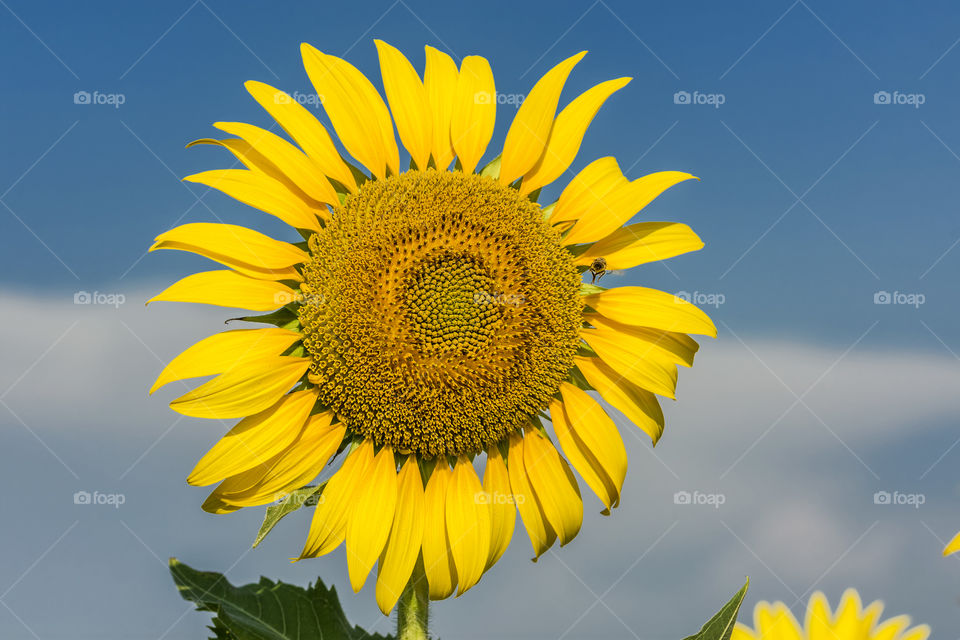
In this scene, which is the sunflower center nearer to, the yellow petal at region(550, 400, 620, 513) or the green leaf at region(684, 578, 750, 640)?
the yellow petal at region(550, 400, 620, 513)

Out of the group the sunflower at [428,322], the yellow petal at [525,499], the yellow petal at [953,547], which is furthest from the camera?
the yellow petal at [525,499]

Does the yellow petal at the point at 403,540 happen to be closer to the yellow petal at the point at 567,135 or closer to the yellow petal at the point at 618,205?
the yellow petal at the point at 618,205

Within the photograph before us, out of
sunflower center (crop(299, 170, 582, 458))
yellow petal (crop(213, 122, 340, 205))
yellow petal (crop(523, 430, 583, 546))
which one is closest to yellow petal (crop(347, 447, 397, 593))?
sunflower center (crop(299, 170, 582, 458))

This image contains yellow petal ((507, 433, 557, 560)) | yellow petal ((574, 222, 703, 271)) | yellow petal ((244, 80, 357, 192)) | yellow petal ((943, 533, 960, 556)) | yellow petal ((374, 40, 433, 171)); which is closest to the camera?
yellow petal ((943, 533, 960, 556))

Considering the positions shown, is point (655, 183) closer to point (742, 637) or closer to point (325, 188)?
point (325, 188)

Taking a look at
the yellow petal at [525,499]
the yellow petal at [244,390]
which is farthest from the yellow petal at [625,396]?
the yellow petal at [244,390]

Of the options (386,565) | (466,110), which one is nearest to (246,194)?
(466,110)
